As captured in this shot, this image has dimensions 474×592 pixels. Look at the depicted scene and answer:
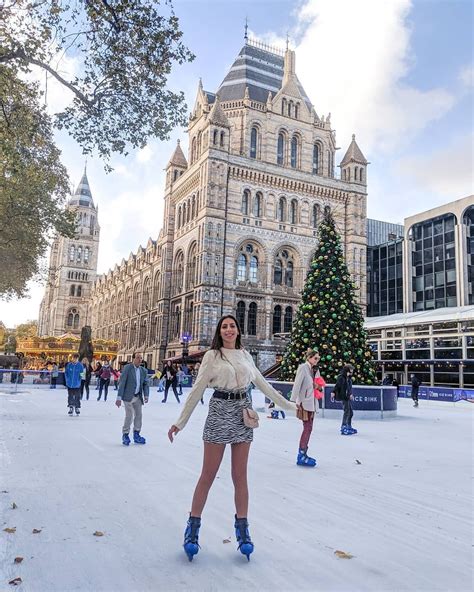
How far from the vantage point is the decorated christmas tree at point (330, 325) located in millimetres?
15578

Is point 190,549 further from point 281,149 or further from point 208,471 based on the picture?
point 281,149

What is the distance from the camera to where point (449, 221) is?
43.7 metres

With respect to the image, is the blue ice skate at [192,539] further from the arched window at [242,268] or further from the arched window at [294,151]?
the arched window at [294,151]

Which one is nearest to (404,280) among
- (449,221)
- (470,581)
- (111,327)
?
(449,221)

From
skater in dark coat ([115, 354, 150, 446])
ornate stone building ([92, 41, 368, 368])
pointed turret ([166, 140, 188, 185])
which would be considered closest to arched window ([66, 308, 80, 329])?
ornate stone building ([92, 41, 368, 368])

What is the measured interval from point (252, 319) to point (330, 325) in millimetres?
24968

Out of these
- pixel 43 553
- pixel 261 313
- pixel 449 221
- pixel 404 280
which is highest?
pixel 449 221

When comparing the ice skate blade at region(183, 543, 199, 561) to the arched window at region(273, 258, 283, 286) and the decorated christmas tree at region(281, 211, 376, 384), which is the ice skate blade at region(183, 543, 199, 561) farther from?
the arched window at region(273, 258, 283, 286)

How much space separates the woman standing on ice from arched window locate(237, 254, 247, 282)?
36.8 meters

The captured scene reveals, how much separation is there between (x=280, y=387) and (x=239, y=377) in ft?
41.3

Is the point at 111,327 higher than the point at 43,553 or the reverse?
higher

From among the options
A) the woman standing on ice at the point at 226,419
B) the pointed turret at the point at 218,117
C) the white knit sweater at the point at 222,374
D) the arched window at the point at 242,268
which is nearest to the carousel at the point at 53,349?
the arched window at the point at 242,268

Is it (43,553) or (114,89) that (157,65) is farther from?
(43,553)

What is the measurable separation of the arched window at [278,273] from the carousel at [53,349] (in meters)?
18.3
